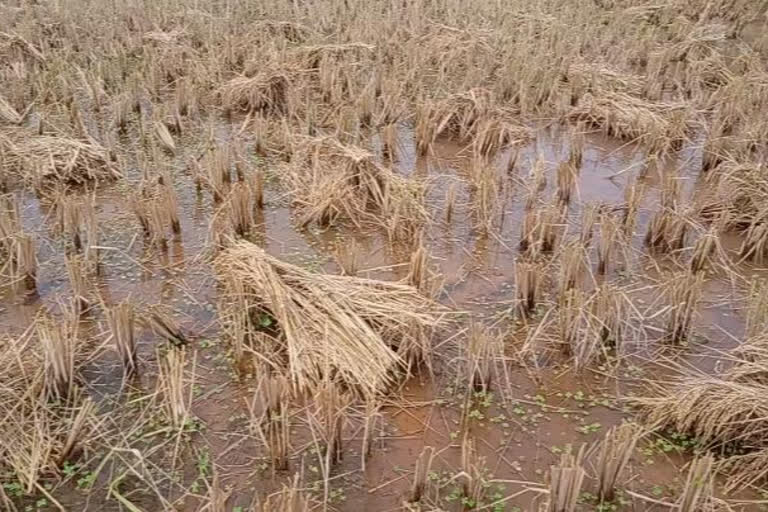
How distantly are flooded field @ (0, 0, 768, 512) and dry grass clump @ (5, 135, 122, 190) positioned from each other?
0.02 meters

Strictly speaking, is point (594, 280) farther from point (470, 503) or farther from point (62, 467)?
point (62, 467)

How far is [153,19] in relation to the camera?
872 centimetres

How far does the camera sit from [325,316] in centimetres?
335

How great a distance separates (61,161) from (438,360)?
3.26 meters

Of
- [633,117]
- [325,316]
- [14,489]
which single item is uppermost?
[633,117]

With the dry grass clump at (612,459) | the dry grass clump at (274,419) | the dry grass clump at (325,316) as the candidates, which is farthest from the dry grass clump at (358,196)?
the dry grass clump at (612,459)

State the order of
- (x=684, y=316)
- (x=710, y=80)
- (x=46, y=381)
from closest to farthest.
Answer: (x=46, y=381) → (x=684, y=316) → (x=710, y=80)

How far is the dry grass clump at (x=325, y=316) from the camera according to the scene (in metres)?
3.15

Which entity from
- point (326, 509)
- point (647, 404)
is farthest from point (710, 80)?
point (326, 509)

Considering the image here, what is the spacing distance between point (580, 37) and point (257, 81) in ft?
13.3

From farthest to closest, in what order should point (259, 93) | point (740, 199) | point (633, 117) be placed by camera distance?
point (259, 93)
point (633, 117)
point (740, 199)

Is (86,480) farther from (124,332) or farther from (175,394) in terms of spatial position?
(124,332)

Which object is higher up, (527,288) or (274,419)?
(527,288)

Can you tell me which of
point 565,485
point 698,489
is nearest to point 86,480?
point 565,485
